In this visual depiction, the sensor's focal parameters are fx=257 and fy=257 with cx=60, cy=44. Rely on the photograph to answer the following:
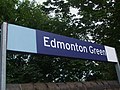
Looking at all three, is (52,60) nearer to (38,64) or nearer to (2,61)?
(38,64)

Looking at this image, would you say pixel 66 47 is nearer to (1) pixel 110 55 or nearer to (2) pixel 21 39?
(2) pixel 21 39

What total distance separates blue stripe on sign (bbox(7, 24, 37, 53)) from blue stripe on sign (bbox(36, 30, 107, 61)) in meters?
0.14

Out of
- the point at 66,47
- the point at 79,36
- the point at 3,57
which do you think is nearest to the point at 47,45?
the point at 66,47

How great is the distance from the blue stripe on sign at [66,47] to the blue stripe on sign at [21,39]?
144 mm

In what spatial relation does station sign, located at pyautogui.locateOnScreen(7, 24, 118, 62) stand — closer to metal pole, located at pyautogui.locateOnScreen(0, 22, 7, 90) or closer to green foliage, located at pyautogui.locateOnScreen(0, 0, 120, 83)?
metal pole, located at pyautogui.locateOnScreen(0, 22, 7, 90)

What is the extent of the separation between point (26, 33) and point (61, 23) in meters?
9.67

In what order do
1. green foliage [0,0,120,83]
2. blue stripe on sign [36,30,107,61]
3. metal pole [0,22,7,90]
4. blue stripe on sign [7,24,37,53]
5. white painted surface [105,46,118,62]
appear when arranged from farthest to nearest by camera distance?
1. green foliage [0,0,120,83]
2. white painted surface [105,46,118,62]
3. blue stripe on sign [36,30,107,61]
4. blue stripe on sign [7,24,37,53]
5. metal pole [0,22,7,90]

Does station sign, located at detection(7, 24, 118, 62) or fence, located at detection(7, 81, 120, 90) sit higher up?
station sign, located at detection(7, 24, 118, 62)

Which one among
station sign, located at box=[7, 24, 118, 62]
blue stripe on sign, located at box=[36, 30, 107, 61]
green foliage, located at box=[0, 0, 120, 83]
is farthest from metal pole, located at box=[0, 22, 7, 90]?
green foliage, located at box=[0, 0, 120, 83]

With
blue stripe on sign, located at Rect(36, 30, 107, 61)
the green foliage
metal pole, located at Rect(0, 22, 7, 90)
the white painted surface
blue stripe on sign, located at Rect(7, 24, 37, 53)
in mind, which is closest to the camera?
metal pole, located at Rect(0, 22, 7, 90)

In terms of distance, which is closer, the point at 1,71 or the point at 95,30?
the point at 1,71

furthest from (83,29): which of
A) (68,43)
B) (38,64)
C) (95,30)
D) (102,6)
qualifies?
(68,43)

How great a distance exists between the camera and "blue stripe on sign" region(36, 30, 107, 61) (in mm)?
4695

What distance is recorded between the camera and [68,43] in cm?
536
